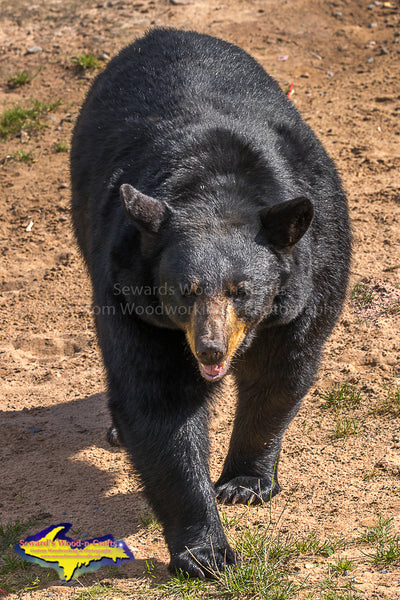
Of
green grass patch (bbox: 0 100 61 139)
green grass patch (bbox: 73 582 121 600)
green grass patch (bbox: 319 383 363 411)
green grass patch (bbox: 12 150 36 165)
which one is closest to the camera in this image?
green grass patch (bbox: 73 582 121 600)

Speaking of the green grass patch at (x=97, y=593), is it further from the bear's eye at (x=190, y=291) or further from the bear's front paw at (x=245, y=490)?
the bear's eye at (x=190, y=291)

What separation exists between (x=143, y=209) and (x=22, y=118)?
681 centimetres

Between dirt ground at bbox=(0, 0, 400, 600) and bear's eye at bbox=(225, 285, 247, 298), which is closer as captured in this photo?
bear's eye at bbox=(225, 285, 247, 298)

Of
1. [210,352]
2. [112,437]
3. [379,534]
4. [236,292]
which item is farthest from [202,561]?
[112,437]

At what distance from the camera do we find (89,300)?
7988 millimetres

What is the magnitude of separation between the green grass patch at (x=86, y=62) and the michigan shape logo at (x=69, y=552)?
24.5ft

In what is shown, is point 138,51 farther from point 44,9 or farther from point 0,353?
point 44,9

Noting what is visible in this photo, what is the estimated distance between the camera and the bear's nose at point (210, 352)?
3902 millimetres

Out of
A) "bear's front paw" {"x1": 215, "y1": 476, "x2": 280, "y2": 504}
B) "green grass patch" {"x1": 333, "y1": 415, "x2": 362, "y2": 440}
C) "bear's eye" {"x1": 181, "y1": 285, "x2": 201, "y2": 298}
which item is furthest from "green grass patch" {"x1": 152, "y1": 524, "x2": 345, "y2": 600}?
"bear's eye" {"x1": 181, "y1": 285, "x2": 201, "y2": 298}

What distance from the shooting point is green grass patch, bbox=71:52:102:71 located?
11.0 metres

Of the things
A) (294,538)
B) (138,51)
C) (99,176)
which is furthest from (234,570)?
(138,51)

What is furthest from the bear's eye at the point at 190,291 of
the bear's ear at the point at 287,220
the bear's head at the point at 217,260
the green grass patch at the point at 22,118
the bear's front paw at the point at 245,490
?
the green grass patch at the point at 22,118

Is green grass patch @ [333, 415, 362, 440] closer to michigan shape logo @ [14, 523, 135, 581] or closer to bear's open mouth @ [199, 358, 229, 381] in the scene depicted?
michigan shape logo @ [14, 523, 135, 581]

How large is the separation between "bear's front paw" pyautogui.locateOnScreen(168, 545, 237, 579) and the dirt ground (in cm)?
18
